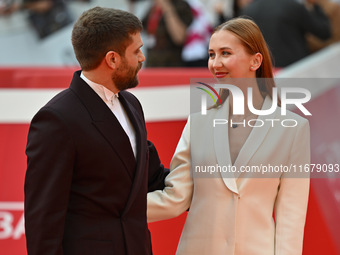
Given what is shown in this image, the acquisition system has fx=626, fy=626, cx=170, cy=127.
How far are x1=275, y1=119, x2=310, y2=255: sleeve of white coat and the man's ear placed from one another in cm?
82

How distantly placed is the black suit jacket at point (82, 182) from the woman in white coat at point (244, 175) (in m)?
0.31

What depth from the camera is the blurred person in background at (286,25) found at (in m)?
6.01

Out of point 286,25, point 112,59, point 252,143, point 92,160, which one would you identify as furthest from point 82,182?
point 286,25

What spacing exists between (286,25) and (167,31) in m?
1.21

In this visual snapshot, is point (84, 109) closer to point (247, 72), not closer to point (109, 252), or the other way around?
point (109, 252)

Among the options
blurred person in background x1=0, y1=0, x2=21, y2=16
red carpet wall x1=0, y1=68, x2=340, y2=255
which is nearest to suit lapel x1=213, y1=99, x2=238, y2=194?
red carpet wall x1=0, y1=68, x2=340, y2=255

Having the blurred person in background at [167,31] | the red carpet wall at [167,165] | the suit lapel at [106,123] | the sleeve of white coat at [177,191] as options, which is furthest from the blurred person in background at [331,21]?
the suit lapel at [106,123]

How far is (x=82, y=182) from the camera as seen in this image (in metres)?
2.29

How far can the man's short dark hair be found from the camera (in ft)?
7.61

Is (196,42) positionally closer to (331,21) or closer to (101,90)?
(331,21)

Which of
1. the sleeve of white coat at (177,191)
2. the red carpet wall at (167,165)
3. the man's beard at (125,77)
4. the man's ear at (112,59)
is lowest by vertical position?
the red carpet wall at (167,165)

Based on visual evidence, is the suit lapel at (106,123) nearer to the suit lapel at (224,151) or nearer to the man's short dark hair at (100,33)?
the man's short dark hair at (100,33)

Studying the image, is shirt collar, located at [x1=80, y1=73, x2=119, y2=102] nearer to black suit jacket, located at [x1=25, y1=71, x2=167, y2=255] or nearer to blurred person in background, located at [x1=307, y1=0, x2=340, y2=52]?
black suit jacket, located at [x1=25, y1=71, x2=167, y2=255]

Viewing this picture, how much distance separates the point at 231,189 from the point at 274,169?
0.65 feet
